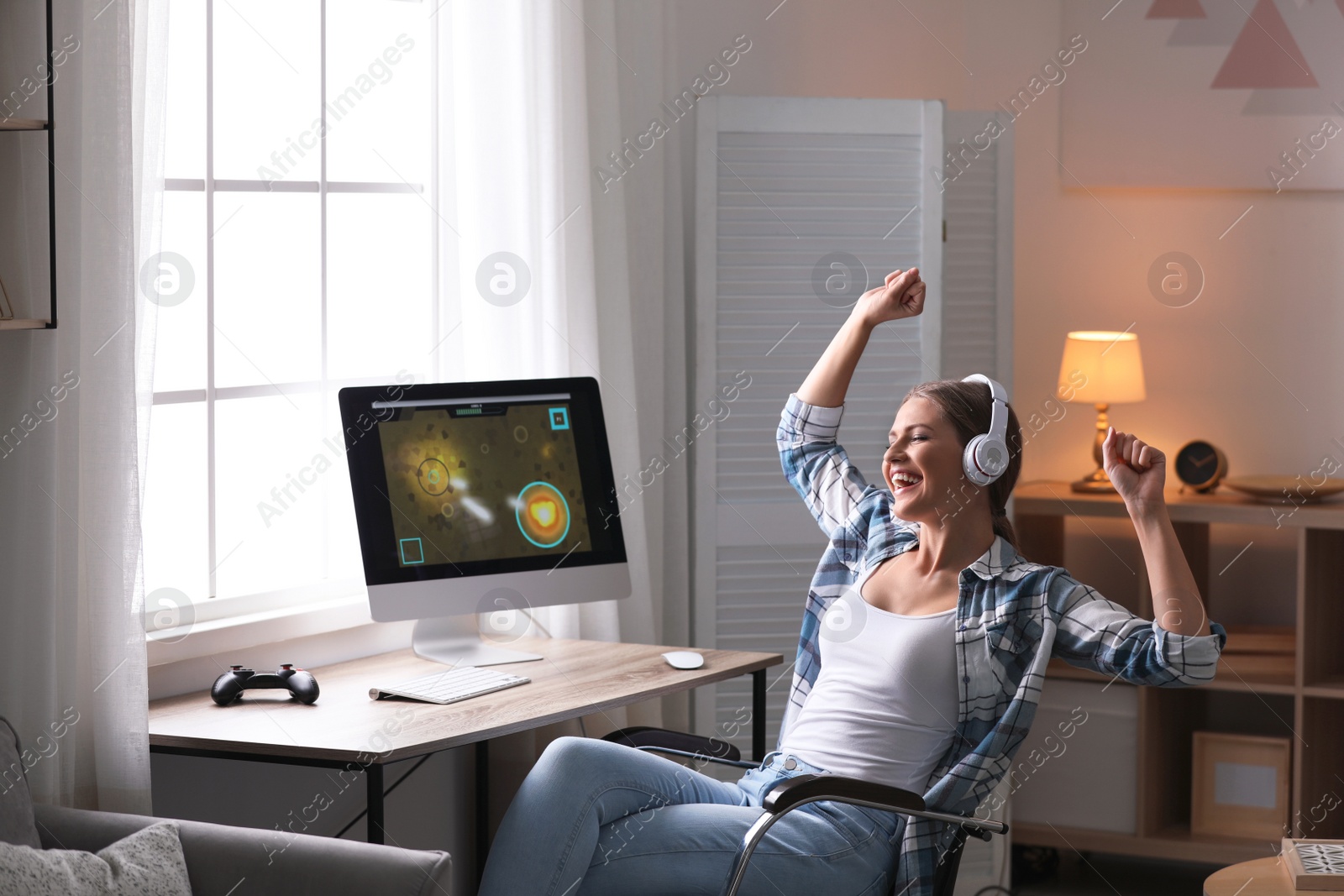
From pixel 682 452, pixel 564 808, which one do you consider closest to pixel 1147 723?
pixel 682 452

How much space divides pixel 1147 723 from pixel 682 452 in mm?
1307

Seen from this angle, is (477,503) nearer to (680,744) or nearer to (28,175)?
(680,744)

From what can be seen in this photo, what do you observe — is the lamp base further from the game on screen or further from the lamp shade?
the game on screen

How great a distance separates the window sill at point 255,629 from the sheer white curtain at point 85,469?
25 centimetres

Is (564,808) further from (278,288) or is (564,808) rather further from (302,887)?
(278,288)

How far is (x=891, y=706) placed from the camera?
7.39 feet

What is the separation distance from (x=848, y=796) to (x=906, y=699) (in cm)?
27

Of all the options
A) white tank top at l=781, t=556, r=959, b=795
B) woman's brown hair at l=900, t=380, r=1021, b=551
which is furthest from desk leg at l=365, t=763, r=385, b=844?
woman's brown hair at l=900, t=380, r=1021, b=551

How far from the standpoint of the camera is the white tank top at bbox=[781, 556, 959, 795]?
2.24 metres

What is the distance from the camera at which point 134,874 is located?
5.96 ft

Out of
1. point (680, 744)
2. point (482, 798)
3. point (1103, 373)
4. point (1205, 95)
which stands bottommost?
point (482, 798)

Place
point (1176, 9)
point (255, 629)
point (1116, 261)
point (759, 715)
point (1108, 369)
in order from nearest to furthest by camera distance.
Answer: point (255, 629) → point (759, 715) → point (1108, 369) → point (1176, 9) → point (1116, 261)

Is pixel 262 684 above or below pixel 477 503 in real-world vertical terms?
below

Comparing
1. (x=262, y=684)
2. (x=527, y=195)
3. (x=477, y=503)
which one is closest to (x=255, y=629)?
(x=262, y=684)
